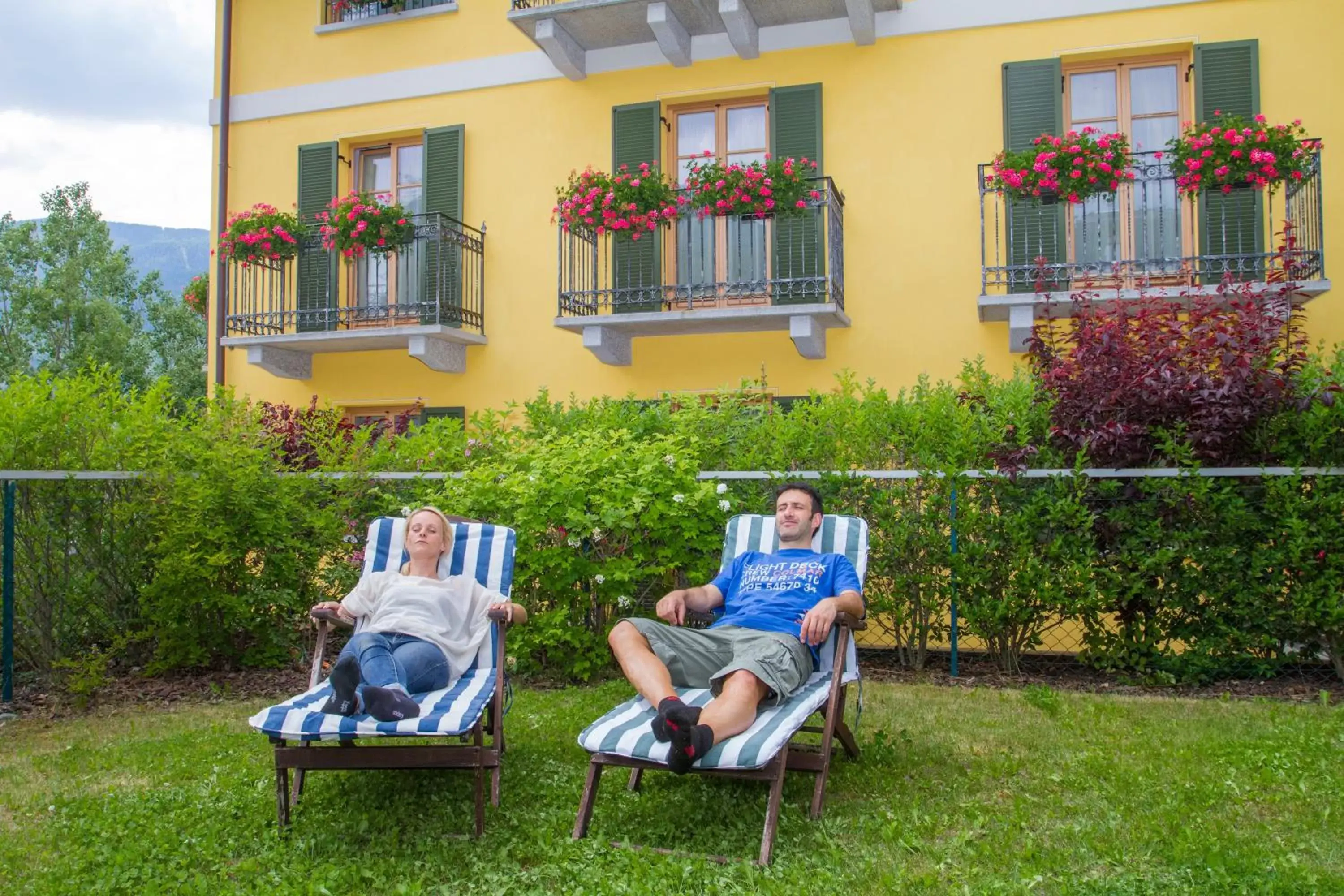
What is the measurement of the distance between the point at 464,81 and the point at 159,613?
7.42 m

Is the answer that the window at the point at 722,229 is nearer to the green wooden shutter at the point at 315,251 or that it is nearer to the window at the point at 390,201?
the window at the point at 390,201

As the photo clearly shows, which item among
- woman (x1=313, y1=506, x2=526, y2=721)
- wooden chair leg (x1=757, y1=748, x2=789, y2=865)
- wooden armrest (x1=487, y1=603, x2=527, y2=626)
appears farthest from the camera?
wooden armrest (x1=487, y1=603, x2=527, y2=626)

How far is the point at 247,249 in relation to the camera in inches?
470

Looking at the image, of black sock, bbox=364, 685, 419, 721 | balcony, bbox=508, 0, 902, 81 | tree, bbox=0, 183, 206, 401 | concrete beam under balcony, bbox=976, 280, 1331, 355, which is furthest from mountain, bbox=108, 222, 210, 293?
black sock, bbox=364, 685, 419, 721

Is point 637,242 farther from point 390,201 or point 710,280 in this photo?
point 390,201

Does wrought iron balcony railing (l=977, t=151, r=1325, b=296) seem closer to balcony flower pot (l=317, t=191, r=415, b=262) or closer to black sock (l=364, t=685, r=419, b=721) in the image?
balcony flower pot (l=317, t=191, r=415, b=262)

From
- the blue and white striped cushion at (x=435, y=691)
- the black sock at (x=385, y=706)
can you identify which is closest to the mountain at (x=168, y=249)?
the blue and white striped cushion at (x=435, y=691)

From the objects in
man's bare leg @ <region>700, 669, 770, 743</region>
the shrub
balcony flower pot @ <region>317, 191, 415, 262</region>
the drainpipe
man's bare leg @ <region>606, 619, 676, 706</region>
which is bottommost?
man's bare leg @ <region>700, 669, 770, 743</region>

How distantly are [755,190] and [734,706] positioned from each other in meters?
7.14

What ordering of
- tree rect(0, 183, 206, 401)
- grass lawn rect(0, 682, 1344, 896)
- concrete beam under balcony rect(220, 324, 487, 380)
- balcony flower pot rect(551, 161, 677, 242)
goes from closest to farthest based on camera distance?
grass lawn rect(0, 682, 1344, 896)
balcony flower pot rect(551, 161, 677, 242)
concrete beam under balcony rect(220, 324, 487, 380)
tree rect(0, 183, 206, 401)

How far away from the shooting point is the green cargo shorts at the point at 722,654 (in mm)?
4129

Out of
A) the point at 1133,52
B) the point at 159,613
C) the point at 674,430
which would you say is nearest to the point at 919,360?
the point at 1133,52

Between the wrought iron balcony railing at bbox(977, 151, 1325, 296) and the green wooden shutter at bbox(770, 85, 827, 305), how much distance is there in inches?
58.2

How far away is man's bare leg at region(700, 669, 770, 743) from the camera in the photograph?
371 centimetres
